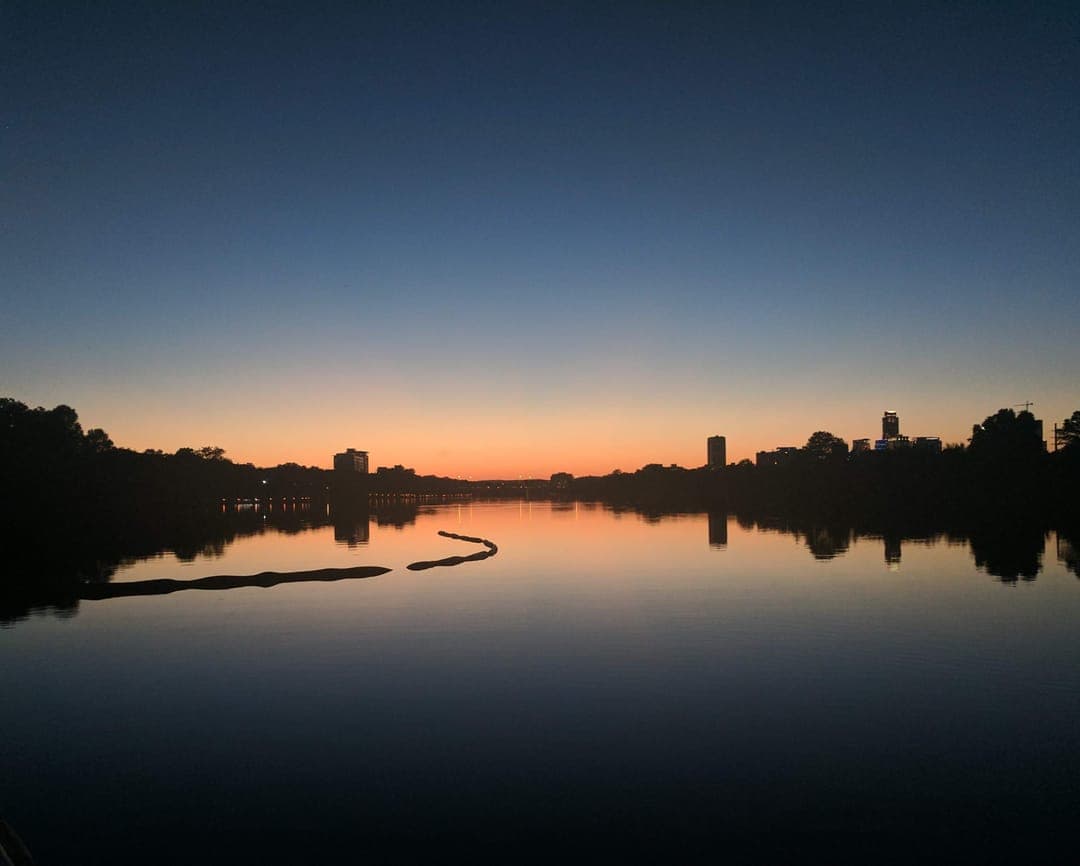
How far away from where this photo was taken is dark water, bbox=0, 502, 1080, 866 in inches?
538

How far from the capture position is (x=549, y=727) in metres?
19.4

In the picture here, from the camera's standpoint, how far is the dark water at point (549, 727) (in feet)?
44.8

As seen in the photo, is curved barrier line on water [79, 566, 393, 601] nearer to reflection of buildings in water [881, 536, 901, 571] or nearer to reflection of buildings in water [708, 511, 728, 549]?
reflection of buildings in water [708, 511, 728, 549]

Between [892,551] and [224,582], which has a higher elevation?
[224,582]

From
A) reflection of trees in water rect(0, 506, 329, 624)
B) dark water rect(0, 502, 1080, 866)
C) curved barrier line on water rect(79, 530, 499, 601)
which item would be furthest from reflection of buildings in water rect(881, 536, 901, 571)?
reflection of trees in water rect(0, 506, 329, 624)

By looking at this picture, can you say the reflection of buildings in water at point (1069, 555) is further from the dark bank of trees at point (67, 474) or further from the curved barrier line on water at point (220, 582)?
the dark bank of trees at point (67, 474)

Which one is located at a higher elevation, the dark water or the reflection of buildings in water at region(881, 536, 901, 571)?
the dark water

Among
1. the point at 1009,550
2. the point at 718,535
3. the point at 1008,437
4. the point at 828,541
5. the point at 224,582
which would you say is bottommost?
the point at 718,535

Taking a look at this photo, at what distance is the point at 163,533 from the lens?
94.6m

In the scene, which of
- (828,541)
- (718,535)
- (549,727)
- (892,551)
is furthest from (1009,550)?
(549,727)

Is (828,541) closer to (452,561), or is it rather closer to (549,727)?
(452,561)

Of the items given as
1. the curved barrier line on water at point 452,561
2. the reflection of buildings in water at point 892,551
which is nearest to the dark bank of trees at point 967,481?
the reflection of buildings in water at point 892,551

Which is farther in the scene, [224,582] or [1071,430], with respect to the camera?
[1071,430]

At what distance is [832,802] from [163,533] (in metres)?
94.5
